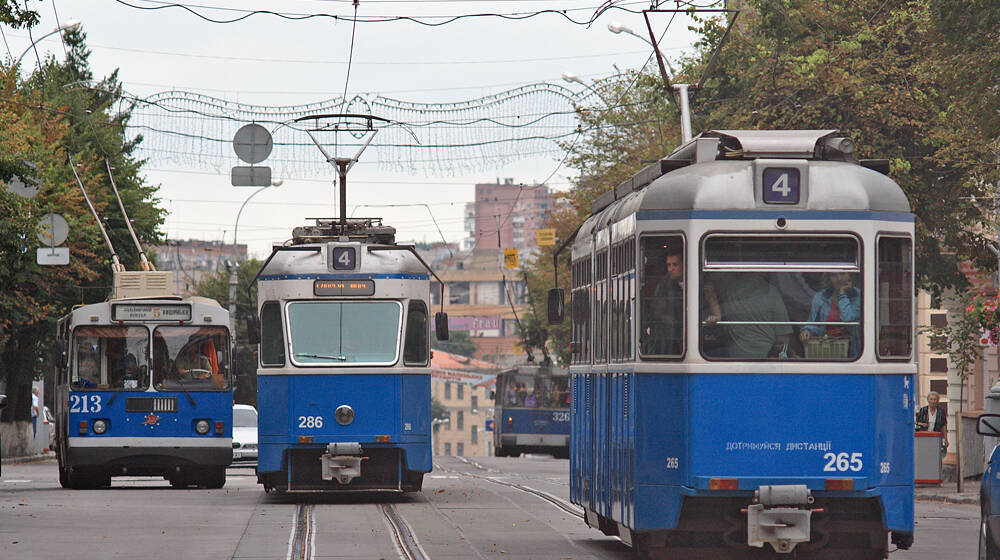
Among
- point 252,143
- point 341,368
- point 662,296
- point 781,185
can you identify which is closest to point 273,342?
point 341,368

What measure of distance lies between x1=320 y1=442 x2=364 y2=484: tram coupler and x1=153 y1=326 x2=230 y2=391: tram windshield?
4.60 metres

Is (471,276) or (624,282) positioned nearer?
(624,282)

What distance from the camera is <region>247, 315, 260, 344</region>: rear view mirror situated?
67.4ft

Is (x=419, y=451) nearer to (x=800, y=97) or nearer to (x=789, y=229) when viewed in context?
(x=789, y=229)

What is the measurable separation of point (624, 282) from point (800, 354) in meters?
1.53

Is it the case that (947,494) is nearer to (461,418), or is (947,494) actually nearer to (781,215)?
(781,215)

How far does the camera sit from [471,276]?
191 meters

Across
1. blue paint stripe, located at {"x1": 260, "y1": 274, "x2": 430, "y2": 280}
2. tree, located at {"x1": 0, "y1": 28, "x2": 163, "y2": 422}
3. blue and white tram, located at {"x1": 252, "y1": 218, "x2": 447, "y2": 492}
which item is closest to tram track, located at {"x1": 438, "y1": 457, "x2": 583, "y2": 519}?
blue and white tram, located at {"x1": 252, "y1": 218, "x2": 447, "y2": 492}

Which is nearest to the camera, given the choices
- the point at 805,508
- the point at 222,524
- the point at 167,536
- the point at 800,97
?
the point at 805,508

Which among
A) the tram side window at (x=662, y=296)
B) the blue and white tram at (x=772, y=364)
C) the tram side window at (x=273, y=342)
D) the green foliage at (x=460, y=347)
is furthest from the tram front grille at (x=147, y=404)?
the green foliage at (x=460, y=347)

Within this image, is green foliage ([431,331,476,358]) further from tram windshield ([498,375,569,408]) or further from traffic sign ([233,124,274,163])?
traffic sign ([233,124,274,163])

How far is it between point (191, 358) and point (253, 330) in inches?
187

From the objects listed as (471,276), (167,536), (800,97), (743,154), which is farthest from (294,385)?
(471,276)

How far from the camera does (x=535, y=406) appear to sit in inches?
2031
